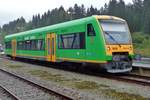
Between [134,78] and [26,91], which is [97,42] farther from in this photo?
[26,91]

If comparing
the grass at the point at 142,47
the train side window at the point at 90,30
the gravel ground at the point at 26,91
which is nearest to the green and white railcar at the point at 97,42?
the train side window at the point at 90,30

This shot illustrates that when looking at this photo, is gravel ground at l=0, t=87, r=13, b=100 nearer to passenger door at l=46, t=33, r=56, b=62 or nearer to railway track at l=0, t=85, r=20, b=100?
railway track at l=0, t=85, r=20, b=100

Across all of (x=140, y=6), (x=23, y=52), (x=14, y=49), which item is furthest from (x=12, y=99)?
(x=140, y=6)

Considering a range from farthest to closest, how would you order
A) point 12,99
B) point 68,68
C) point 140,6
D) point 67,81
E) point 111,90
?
point 140,6 → point 68,68 → point 67,81 → point 111,90 → point 12,99

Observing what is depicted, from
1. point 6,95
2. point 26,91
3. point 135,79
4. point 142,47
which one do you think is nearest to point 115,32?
point 135,79

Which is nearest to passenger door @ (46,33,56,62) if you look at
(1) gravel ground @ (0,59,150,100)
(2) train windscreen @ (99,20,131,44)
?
(2) train windscreen @ (99,20,131,44)

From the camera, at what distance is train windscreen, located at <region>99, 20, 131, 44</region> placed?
1797 cm

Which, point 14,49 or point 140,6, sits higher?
point 140,6

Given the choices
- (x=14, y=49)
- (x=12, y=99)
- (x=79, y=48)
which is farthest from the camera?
(x=14, y=49)

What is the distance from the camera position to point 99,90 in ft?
43.8

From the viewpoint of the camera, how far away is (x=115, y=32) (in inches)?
725

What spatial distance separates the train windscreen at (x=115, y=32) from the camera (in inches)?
707

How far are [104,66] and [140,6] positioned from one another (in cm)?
10774

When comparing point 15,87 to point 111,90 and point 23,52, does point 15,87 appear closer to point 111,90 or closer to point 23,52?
point 111,90
